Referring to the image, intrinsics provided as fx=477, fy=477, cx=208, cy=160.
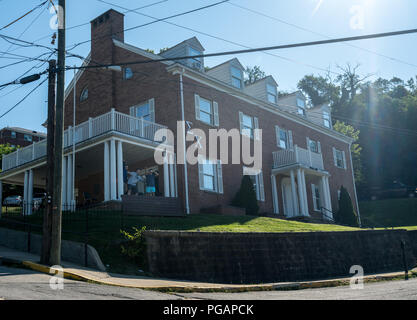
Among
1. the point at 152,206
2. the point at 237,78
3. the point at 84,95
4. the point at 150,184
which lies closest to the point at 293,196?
the point at 237,78

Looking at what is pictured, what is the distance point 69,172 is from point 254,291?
11267 mm

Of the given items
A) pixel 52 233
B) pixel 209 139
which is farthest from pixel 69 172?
pixel 52 233

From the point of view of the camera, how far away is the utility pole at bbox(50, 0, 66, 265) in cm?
1214

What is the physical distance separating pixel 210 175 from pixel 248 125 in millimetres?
4867

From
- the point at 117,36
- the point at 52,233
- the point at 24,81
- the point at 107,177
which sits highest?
the point at 117,36

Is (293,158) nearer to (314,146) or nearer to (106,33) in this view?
(314,146)

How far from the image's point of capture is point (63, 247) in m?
14.0

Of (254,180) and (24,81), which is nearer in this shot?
(24,81)

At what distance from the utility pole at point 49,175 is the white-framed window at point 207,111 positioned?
383 inches

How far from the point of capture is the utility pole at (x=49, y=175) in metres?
12.3

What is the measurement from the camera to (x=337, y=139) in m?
34.8

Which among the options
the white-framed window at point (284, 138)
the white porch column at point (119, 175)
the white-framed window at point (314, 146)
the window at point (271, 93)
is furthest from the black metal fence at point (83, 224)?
the white-framed window at point (314, 146)

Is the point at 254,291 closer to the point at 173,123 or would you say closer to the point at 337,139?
the point at 173,123

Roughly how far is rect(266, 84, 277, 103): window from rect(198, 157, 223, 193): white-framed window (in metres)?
7.77
